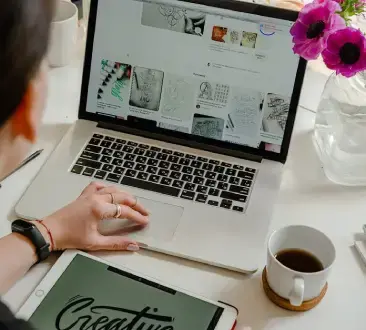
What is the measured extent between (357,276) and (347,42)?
341 mm

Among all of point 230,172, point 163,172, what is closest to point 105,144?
point 163,172

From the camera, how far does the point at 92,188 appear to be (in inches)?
37.8

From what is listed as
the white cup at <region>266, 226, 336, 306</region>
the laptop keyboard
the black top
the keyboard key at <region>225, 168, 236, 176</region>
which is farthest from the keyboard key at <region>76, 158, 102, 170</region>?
the black top

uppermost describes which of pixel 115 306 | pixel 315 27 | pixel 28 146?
pixel 315 27

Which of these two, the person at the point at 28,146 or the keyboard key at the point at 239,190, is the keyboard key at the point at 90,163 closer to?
the person at the point at 28,146

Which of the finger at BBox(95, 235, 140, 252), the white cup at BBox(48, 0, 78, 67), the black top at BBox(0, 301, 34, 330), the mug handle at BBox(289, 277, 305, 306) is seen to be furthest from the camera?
the white cup at BBox(48, 0, 78, 67)

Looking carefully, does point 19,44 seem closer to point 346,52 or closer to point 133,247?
point 133,247

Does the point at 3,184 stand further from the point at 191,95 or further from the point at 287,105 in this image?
the point at 287,105

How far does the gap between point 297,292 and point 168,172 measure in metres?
0.33

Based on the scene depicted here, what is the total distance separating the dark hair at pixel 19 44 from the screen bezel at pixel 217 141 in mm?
517

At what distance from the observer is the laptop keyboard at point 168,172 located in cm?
100

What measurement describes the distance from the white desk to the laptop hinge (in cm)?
7

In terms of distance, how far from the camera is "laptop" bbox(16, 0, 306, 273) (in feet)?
3.21

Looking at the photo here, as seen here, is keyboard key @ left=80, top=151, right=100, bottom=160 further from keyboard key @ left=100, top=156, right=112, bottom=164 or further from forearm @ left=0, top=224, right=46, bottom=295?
forearm @ left=0, top=224, right=46, bottom=295
